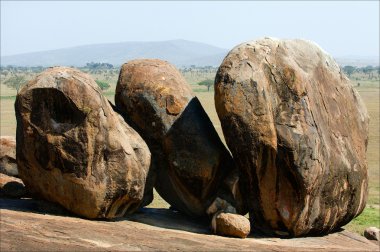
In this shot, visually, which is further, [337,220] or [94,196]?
[337,220]

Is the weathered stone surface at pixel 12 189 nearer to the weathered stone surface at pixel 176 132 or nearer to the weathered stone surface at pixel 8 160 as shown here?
the weathered stone surface at pixel 8 160

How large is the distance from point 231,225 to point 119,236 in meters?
2.13

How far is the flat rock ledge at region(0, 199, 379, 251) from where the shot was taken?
9.68m

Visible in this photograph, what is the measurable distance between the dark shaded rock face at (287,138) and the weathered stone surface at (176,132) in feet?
2.19

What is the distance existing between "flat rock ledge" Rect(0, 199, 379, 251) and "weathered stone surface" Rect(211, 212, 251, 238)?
16cm

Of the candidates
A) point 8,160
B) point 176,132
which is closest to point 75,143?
point 176,132

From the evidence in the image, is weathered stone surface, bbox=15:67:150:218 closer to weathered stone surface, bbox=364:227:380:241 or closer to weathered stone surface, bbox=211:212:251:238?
weathered stone surface, bbox=211:212:251:238

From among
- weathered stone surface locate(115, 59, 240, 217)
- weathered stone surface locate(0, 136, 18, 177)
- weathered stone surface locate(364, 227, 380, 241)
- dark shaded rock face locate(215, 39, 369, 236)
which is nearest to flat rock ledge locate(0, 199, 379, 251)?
dark shaded rock face locate(215, 39, 369, 236)

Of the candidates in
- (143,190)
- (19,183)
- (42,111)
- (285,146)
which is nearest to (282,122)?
(285,146)

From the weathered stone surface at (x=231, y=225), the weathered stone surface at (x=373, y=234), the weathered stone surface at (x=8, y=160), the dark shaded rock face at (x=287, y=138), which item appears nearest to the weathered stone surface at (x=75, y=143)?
the weathered stone surface at (x=231, y=225)

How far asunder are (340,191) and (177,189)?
3193mm

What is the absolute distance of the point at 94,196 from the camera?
10.5 meters

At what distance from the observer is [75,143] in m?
10.4

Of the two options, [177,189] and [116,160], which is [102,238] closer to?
[116,160]
